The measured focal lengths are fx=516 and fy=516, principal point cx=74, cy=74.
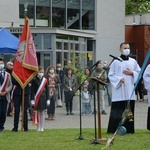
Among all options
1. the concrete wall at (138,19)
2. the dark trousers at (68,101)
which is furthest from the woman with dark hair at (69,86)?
the concrete wall at (138,19)

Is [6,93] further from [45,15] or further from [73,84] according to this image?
[45,15]

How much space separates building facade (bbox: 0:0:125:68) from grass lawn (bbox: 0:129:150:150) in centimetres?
1230

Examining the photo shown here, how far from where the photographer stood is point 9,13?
27.8m

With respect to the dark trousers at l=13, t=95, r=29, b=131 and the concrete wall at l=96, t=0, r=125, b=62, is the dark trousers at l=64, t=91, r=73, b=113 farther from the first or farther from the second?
the concrete wall at l=96, t=0, r=125, b=62

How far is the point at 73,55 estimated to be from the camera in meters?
27.0

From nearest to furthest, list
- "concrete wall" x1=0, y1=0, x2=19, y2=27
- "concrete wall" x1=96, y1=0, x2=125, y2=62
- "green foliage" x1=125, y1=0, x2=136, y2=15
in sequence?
1. "concrete wall" x1=0, y1=0, x2=19, y2=27
2. "concrete wall" x1=96, y1=0, x2=125, y2=62
3. "green foliage" x1=125, y1=0, x2=136, y2=15

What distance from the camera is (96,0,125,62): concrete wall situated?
108 ft

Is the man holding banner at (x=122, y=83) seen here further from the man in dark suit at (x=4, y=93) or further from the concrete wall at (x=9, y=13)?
the concrete wall at (x=9, y=13)

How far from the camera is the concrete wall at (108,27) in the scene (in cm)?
3303

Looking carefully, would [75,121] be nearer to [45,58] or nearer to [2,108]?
[2,108]

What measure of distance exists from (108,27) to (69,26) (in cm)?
311

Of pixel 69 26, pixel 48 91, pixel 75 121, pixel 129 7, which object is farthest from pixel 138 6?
pixel 48 91

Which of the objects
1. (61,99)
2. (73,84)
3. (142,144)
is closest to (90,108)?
(73,84)

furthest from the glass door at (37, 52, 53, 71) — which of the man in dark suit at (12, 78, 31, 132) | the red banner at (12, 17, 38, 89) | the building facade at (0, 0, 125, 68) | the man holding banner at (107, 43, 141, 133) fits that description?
the man holding banner at (107, 43, 141, 133)
